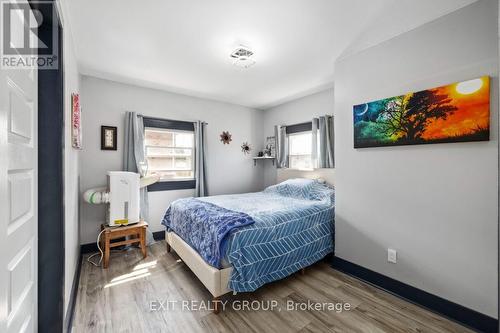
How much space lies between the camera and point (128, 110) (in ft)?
11.2

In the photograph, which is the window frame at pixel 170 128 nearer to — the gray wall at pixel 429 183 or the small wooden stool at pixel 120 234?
the small wooden stool at pixel 120 234

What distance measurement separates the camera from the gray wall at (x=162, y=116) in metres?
3.13

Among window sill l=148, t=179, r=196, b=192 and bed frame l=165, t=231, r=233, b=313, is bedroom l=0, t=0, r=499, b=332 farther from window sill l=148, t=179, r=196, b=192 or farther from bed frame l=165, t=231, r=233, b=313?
window sill l=148, t=179, r=196, b=192

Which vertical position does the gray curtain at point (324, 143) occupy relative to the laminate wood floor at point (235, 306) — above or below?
above

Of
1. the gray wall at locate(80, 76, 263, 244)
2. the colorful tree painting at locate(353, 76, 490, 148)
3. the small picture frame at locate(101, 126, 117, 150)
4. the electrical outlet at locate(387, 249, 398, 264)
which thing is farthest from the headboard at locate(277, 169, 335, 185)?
the small picture frame at locate(101, 126, 117, 150)

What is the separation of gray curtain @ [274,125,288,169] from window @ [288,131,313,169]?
11 cm

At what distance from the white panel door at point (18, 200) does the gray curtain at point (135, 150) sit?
2.25 metres

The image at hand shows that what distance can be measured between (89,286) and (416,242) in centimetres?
328

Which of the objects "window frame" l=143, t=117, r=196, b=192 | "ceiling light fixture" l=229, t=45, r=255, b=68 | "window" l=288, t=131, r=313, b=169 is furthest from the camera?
"window" l=288, t=131, r=313, b=169

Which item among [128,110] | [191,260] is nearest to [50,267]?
[191,260]

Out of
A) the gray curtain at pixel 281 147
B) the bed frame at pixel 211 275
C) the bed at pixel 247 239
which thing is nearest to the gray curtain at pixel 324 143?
the bed at pixel 247 239

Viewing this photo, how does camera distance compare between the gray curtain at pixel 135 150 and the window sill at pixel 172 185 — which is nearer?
the gray curtain at pixel 135 150

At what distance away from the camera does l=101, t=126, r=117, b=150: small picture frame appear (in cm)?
321

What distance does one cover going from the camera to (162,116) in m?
3.74
